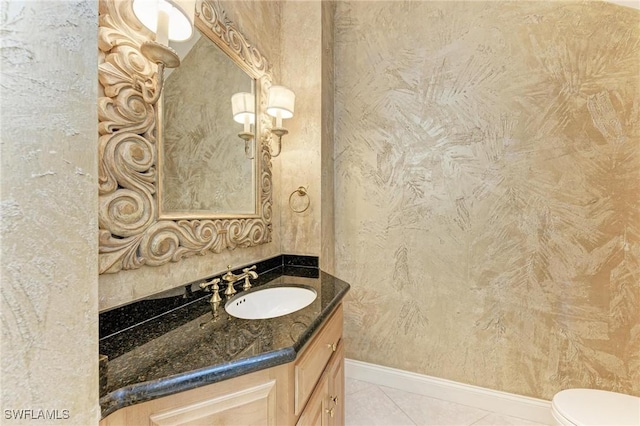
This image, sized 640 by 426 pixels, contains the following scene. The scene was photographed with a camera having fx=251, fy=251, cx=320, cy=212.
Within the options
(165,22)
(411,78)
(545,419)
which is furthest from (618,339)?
(165,22)

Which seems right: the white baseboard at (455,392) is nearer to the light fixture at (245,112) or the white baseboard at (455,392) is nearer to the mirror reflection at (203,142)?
the mirror reflection at (203,142)

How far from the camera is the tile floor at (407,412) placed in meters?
1.46

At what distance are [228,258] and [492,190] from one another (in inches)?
60.6

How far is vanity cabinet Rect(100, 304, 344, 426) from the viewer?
→ 542mm

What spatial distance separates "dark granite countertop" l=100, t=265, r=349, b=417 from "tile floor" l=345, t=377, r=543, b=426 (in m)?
1.02

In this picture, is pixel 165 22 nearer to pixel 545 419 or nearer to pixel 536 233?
pixel 536 233

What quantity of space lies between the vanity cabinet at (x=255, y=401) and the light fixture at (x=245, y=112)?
1.00 m

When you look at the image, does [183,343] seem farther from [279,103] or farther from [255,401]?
[279,103]

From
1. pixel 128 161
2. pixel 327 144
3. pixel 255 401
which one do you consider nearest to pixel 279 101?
pixel 327 144

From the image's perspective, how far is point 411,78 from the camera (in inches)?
64.5

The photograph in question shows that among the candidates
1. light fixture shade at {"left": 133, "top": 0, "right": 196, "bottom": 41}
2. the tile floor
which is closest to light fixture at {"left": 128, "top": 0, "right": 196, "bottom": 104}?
light fixture shade at {"left": 133, "top": 0, "right": 196, "bottom": 41}

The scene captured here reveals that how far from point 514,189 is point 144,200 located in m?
1.82

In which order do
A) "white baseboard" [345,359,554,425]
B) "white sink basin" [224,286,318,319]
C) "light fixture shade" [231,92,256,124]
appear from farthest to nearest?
"white baseboard" [345,359,554,425], "light fixture shade" [231,92,256,124], "white sink basin" [224,286,318,319]

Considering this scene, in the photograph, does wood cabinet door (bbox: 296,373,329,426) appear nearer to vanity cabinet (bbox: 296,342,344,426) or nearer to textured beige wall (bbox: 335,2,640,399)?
vanity cabinet (bbox: 296,342,344,426)
